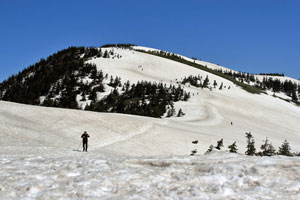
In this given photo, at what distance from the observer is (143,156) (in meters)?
11.3

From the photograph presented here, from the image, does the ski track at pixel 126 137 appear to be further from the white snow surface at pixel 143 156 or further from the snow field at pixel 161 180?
the snow field at pixel 161 180

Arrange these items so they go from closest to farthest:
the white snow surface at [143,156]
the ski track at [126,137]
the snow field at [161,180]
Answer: the snow field at [161,180], the white snow surface at [143,156], the ski track at [126,137]

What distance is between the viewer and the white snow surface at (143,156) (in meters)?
6.95

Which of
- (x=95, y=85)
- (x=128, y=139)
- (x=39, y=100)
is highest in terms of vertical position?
(x=95, y=85)

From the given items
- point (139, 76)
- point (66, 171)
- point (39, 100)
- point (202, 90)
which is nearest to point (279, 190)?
point (66, 171)

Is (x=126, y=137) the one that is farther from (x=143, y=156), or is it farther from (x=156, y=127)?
(x=143, y=156)

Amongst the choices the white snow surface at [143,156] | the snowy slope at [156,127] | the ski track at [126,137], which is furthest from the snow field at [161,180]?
the ski track at [126,137]

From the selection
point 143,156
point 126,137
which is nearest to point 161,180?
point 143,156

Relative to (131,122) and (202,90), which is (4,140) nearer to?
(131,122)

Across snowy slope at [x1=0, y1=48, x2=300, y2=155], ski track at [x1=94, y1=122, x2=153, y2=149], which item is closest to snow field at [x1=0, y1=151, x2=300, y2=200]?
snowy slope at [x1=0, y1=48, x2=300, y2=155]

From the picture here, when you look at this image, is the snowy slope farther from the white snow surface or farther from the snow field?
the snow field

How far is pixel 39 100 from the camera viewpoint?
2822 inches

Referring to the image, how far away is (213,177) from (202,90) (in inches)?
3180

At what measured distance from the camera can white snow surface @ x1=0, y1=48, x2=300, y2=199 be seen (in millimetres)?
6945
